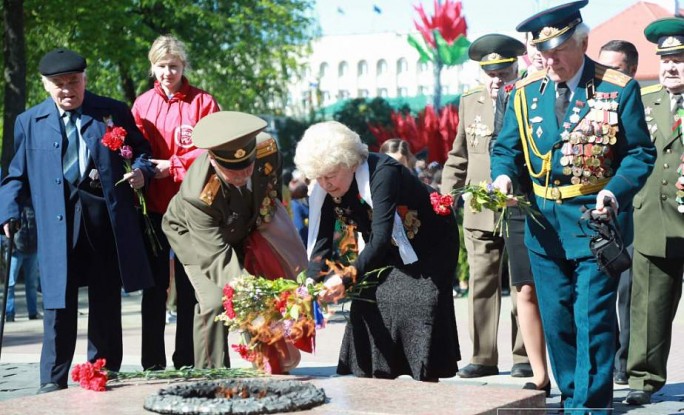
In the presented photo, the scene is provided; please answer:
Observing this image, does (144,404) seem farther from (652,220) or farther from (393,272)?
(652,220)

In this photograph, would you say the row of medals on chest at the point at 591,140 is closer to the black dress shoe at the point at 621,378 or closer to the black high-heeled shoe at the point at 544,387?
the black high-heeled shoe at the point at 544,387

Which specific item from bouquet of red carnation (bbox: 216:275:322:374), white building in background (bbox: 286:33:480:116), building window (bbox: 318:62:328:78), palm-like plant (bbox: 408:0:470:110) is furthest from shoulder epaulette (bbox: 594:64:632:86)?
building window (bbox: 318:62:328:78)

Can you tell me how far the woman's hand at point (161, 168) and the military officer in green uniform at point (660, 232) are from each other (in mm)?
3009

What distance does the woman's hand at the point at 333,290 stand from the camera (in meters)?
6.18

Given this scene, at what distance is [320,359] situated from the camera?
1027 centimetres

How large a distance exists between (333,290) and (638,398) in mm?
2375

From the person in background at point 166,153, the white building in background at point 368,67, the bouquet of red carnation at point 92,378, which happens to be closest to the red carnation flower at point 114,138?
the person in background at point 166,153

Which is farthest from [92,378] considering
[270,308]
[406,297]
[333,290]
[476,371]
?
[476,371]

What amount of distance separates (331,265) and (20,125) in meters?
2.67

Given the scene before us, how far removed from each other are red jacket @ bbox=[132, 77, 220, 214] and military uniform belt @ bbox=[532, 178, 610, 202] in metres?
2.83

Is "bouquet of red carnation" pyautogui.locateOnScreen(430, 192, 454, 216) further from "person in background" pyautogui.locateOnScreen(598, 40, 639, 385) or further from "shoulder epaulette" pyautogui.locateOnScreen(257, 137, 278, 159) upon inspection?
"person in background" pyautogui.locateOnScreen(598, 40, 639, 385)

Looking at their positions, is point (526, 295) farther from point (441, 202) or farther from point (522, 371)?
point (441, 202)

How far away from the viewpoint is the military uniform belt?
6.39 m

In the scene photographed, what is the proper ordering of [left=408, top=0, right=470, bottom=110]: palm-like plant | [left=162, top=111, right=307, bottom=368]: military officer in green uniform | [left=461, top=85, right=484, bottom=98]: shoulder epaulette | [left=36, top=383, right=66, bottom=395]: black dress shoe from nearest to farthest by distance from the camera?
1. [left=162, top=111, right=307, bottom=368]: military officer in green uniform
2. [left=36, top=383, right=66, bottom=395]: black dress shoe
3. [left=461, top=85, right=484, bottom=98]: shoulder epaulette
4. [left=408, top=0, right=470, bottom=110]: palm-like plant
